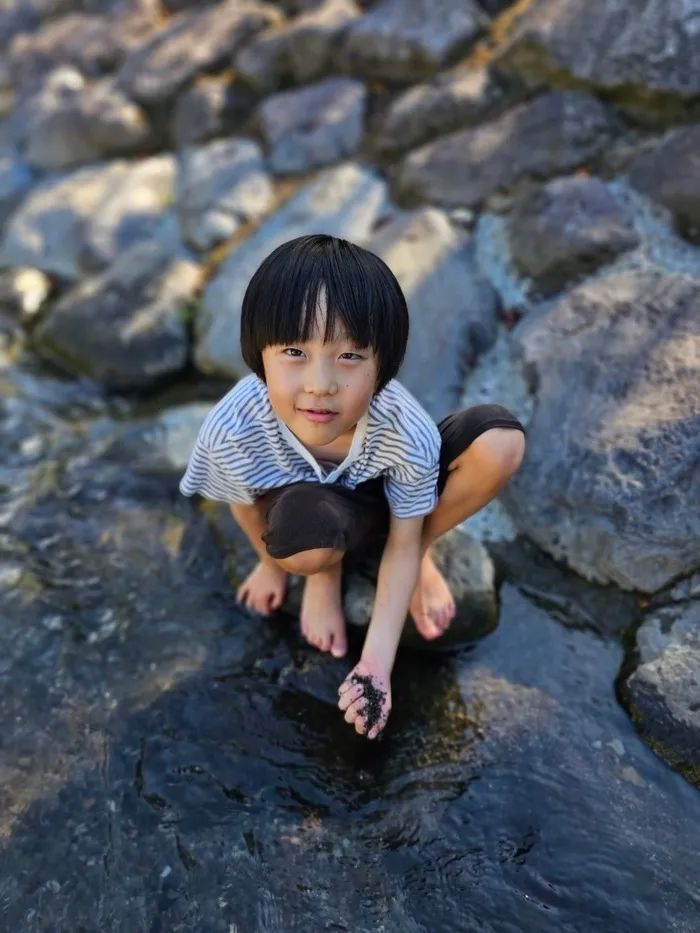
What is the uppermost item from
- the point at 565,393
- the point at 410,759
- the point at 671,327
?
the point at 671,327

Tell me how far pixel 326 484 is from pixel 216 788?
32.9 inches

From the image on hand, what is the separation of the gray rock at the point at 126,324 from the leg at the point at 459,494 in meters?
1.92

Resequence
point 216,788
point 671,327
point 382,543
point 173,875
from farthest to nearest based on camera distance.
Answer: point 671,327
point 382,543
point 216,788
point 173,875

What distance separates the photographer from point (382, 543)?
99.4 inches

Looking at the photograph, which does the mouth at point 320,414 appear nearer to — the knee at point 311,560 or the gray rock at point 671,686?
the knee at point 311,560

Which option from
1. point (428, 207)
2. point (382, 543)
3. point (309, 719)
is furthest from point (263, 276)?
point (428, 207)

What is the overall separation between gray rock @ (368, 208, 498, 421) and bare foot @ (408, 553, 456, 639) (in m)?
0.83

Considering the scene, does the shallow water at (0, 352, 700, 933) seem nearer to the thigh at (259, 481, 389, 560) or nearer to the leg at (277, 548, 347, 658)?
the leg at (277, 548, 347, 658)

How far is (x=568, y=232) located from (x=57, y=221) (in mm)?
3088

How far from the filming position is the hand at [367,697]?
6.93 ft

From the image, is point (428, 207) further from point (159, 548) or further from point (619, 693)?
point (619, 693)

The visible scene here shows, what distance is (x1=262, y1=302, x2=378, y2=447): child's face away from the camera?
1.77 m

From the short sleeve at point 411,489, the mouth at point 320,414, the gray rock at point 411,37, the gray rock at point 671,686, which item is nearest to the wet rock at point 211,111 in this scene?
the gray rock at point 411,37

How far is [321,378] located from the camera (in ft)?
5.80
